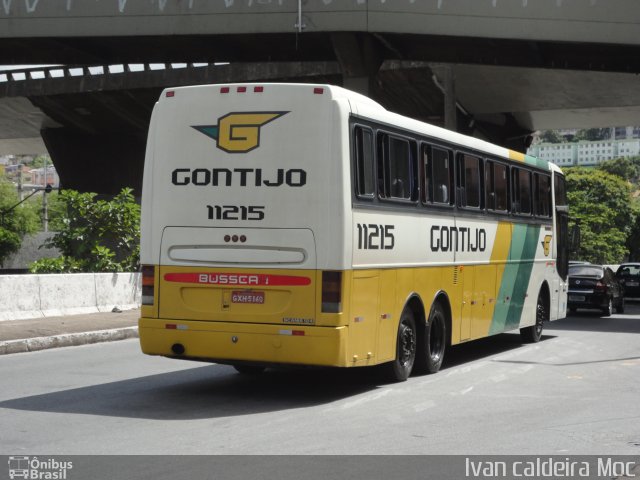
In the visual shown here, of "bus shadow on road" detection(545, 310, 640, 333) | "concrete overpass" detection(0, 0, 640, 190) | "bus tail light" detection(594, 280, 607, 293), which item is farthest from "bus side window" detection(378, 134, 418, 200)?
"concrete overpass" detection(0, 0, 640, 190)

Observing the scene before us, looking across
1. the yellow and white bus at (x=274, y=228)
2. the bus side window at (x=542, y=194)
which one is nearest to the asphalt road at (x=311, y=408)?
the yellow and white bus at (x=274, y=228)

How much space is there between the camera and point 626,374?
14484mm

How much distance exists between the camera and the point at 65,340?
1694cm

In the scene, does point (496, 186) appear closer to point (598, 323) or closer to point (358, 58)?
point (598, 323)

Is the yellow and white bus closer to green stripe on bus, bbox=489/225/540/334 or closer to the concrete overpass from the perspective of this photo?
green stripe on bus, bbox=489/225/540/334

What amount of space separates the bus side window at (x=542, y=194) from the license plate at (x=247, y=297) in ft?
29.9

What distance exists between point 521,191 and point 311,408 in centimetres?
837

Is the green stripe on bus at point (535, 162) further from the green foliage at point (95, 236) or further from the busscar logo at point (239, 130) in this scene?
the green foliage at point (95, 236)

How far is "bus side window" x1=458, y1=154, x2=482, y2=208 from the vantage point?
14617 millimetres

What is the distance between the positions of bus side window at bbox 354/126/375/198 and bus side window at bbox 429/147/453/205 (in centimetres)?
207

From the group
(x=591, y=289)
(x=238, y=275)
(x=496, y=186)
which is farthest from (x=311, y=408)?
(x=591, y=289)

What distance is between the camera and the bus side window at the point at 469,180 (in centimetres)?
1462
